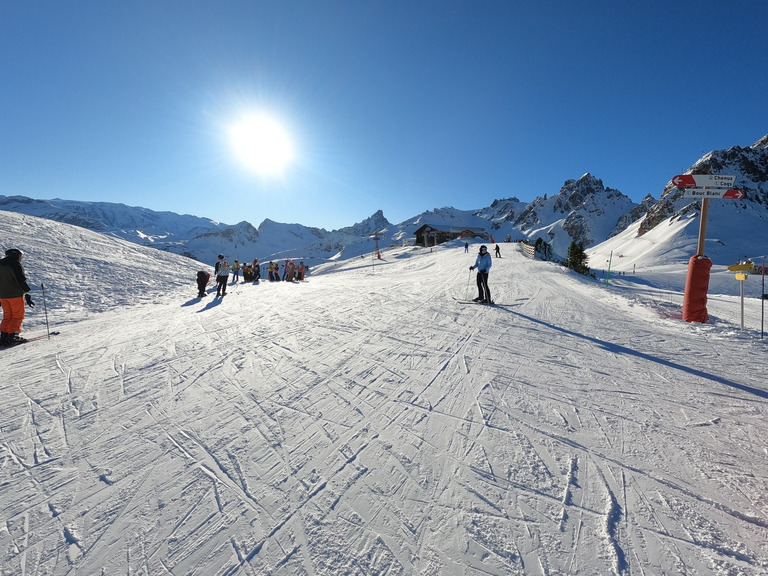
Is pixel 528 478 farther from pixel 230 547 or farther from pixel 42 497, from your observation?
pixel 42 497

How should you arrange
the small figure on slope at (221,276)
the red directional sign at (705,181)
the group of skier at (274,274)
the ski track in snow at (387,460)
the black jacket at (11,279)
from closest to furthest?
the ski track in snow at (387,460) → the black jacket at (11,279) → the red directional sign at (705,181) → the group of skier at (274,274) → the small figure on slope at (221,276)

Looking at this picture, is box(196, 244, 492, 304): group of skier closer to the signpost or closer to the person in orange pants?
the signpost

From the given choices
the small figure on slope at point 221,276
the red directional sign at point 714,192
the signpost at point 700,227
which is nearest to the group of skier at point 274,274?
the small figure on slope at point 221,276

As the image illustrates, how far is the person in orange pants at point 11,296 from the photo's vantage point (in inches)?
215

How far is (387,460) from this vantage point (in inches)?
96.2

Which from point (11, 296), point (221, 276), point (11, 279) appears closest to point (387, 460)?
point (11, 296)

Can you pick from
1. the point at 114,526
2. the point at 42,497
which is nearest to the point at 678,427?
the point at 114,526

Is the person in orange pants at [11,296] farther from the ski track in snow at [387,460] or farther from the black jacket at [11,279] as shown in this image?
the ski track in snow at [387,460]

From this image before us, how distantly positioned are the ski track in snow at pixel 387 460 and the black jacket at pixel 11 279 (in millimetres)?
1379

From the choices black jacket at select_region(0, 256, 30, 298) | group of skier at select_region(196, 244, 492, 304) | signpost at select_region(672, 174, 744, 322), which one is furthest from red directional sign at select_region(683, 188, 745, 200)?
black jacket at select_region(0, 256, 30, 298)

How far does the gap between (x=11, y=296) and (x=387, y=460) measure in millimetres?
7825

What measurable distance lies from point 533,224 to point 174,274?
198623 millimetres

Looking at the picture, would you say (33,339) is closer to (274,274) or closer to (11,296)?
(11,296)

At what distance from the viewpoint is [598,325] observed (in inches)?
252
